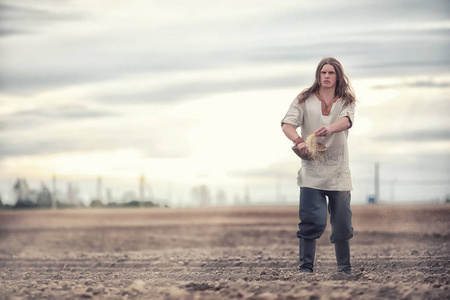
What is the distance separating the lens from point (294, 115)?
570 cm

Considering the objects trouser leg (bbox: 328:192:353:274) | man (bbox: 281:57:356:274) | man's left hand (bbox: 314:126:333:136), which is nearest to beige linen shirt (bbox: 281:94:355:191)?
man (bbox: 281:57:356:274)

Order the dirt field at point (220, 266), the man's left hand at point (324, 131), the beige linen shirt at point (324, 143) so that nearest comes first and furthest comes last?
the dirt field at point (220, 266) < the man's left hand at point (324, 131) < the beige linen shirt at point (324, 143)

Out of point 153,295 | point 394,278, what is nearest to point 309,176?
point 394,278

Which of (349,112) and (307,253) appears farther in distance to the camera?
(307,253)

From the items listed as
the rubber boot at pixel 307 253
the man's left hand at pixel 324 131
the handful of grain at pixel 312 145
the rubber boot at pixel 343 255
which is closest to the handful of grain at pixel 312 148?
the handful of grain at pixel 312 145

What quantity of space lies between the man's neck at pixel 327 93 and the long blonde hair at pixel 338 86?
0.04m

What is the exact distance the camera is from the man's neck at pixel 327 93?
5.76 m

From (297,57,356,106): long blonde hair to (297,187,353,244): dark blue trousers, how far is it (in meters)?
0.76

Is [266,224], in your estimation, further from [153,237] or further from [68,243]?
[68,243]

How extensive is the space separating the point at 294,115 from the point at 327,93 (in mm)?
346

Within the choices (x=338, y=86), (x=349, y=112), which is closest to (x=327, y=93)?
(x=338, y=86)

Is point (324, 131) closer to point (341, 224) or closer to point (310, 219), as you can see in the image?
point (310, 219)

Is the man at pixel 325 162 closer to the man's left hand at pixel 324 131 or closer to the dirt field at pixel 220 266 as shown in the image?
the man's left hand at pixel 324 131

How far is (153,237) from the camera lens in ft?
46.1
